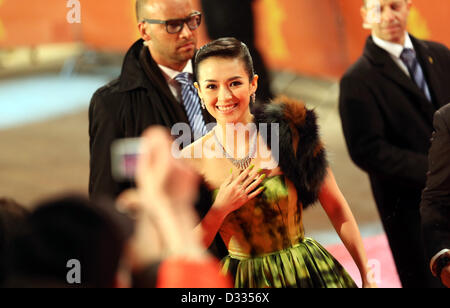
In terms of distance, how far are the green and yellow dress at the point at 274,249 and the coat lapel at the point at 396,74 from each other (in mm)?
959

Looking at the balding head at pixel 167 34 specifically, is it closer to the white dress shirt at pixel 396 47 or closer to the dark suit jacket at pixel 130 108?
the dark suit jacket at pixel 130 108

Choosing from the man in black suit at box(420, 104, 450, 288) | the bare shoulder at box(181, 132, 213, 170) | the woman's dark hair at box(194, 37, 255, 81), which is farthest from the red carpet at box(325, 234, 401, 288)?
the woman's dark hair at box(194, 37, 255, 81)

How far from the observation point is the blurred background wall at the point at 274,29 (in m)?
4.91

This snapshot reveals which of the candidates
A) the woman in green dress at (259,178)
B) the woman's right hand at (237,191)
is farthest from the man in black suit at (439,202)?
the woman's right hand at (237,191)

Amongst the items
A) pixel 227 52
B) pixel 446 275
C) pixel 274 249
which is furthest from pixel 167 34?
pixel 446 275

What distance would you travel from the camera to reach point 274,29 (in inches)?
252

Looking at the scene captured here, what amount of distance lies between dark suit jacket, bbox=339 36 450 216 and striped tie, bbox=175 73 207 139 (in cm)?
85

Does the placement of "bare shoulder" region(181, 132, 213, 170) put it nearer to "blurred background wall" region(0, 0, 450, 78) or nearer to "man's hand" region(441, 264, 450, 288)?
"man's hand" region(441, 264, 450, 288)
